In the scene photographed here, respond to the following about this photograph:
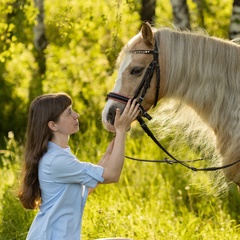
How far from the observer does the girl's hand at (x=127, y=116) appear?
4137mm

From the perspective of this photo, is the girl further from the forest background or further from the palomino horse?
the forest background

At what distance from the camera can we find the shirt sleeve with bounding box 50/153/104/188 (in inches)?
156

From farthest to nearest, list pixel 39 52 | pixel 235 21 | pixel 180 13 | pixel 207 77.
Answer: pixel 39 52
pixel 180 13
pixel 235 21
pixel 207 77

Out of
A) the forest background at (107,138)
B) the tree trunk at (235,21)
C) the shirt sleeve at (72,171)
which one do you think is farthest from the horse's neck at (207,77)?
the tree trunk at (235,21)

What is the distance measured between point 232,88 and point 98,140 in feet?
17.2

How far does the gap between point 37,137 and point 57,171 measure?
0.78 feet

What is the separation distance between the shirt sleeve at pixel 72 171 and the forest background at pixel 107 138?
50.8 inches

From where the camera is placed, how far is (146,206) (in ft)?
22.3

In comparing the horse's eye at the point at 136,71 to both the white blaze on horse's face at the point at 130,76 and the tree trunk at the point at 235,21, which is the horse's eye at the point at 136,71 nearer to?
the white blaze on horse's face at the point at 130,76

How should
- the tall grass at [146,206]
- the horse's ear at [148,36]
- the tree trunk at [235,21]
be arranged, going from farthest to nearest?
the tree trunk at [235,21] < the tall grass at [146,206] < the horse's ear at [148,36]

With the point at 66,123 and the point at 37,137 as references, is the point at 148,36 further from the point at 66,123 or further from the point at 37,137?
the point at 37,137

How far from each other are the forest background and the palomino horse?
0.56 metres

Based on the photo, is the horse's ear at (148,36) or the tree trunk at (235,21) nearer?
the horse's ear at (148,36)

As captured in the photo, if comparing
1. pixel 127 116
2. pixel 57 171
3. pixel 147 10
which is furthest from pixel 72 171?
pixel 147 10
